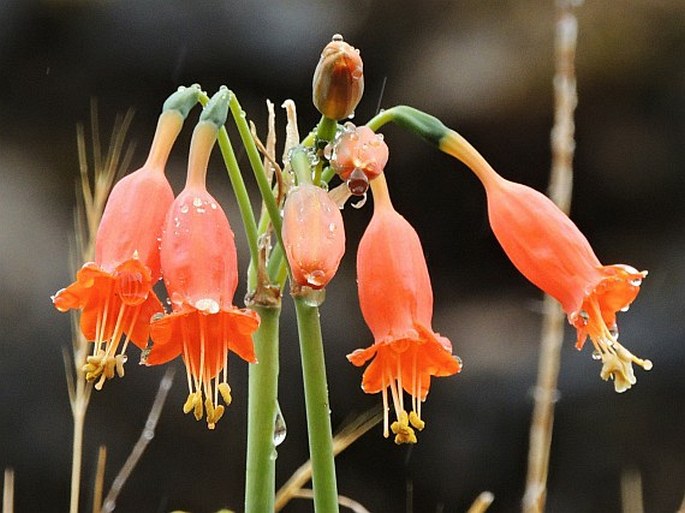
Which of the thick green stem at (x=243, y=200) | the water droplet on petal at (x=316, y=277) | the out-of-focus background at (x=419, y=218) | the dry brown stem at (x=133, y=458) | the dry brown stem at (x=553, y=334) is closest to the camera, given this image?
the water droplet on petal at (x=316, y=277)

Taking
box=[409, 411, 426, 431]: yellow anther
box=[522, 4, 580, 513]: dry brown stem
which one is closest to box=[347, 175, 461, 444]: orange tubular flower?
box=[409, 411, 426, 431]: yellow anther

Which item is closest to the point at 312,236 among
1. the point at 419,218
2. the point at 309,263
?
the point at 309,263

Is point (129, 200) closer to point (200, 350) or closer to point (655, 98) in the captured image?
point (200, 350)

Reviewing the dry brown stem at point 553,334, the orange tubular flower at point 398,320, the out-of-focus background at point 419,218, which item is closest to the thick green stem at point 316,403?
the orange tubular flower at point 398,320

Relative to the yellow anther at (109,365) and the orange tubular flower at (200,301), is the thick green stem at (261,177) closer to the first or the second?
the orange tubular flower at (200,301)

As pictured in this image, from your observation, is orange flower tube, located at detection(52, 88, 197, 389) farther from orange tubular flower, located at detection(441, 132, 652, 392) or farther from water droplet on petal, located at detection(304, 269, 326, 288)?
orange tubular flower, located at detection(441, 132, 652, 392)

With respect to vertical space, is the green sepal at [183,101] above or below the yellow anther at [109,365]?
above

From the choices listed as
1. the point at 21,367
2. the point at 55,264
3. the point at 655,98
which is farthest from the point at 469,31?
the point at 21,367
